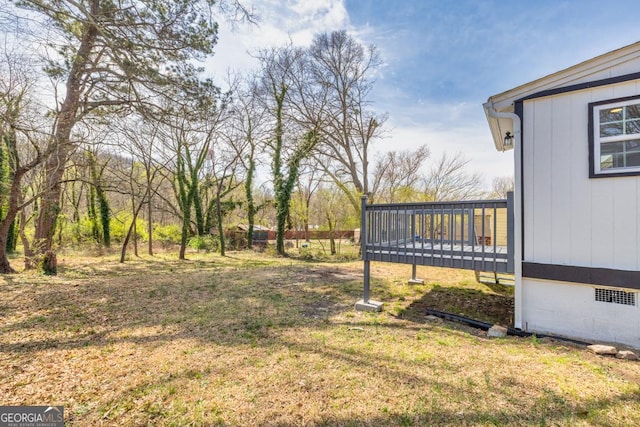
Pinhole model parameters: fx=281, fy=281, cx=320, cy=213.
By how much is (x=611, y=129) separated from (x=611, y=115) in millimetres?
194

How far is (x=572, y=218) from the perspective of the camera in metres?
3.64

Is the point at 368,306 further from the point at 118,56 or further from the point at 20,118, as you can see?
the point at 20,118

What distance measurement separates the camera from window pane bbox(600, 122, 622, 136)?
11.3ft

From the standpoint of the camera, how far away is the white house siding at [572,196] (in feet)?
11.0

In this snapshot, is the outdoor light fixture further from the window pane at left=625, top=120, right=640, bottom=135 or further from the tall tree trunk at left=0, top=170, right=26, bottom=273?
the tall tree trunk at left=0, top=170, right=26, bottom=273

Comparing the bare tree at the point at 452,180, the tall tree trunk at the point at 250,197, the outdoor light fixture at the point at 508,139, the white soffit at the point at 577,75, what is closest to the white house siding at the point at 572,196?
the white soffit at the point at 577,75

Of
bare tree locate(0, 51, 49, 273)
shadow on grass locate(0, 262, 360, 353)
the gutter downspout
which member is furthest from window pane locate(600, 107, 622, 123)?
bare tree locate(0, 51, 49, 273)

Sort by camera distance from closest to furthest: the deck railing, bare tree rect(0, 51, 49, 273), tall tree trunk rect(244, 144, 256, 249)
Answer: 1. the deck railing
2. bare tree rect(0, 51, 49, 273)
3. tall tree trunk rect(244, 144, 256, 249)

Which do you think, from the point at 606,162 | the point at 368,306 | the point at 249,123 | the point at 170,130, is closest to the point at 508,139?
the point at 606,162

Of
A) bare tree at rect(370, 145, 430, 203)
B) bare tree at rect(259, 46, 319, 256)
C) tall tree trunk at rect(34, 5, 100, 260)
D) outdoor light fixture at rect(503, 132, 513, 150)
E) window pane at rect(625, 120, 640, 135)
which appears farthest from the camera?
bare tree at rect(370, 145, 430, 203)

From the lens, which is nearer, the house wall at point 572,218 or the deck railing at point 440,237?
the house wall at point 572,218

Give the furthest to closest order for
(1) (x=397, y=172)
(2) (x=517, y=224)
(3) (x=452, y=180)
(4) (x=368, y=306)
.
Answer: (1) (x=397, y=172), (3) (x=452, y=180), (4) (x=368, y=306), (2) (x=517, y=224)

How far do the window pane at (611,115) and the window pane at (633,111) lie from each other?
75 mm

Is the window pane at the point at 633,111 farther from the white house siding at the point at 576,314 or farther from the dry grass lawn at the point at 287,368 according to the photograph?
the dry grass lawn at the point at 287,368
